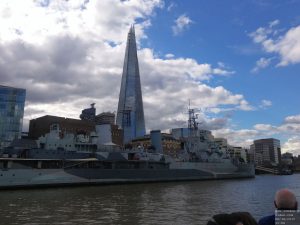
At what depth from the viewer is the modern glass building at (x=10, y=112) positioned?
7700 cm

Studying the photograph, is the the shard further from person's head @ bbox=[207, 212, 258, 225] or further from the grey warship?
person's head @ bbox=[207, 212, 258, 225]

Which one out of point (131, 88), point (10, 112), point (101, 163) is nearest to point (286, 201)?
point (101, 163)

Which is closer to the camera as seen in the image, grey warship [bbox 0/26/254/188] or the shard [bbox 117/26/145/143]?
grey warship [bbox 0/26/254/188]

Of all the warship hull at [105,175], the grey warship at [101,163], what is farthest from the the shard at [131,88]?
the warship hull at [105,175]

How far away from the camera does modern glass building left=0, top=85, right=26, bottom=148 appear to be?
253 ft

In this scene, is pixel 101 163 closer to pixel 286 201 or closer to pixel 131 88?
pixel 286 201

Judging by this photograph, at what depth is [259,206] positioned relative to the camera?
23922mm

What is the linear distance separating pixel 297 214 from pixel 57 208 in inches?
781

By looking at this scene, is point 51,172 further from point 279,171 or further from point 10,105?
point 279,171

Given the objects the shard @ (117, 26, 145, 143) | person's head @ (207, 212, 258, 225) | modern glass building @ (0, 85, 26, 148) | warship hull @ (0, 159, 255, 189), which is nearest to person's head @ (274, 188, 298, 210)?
person's head @ (207, 212, 258, 225)

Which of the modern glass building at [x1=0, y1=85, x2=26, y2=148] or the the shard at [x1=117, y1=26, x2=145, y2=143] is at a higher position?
the the shard at [x1=117, y1=26, x2=145, y2=143]

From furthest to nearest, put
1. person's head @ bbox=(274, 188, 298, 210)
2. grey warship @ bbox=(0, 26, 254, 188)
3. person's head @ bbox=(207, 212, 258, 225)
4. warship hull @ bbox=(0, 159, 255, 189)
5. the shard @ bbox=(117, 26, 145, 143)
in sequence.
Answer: the shard @ bbox=(117, 26, 145, 143)
grey warship @ bbox=(0, 26, 254, 188)
warship hull @ bbox=(0, 159, 255, 189)
person's head @ bbox=(274, 188, 298, 210)
person's head @ bbox=(207, 212, 258, 225)

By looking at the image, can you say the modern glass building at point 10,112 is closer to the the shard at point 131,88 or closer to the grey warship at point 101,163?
the grey warship at point 101,163

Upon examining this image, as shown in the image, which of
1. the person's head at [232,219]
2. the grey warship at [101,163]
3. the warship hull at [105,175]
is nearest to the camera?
the person's head at [232,219]
